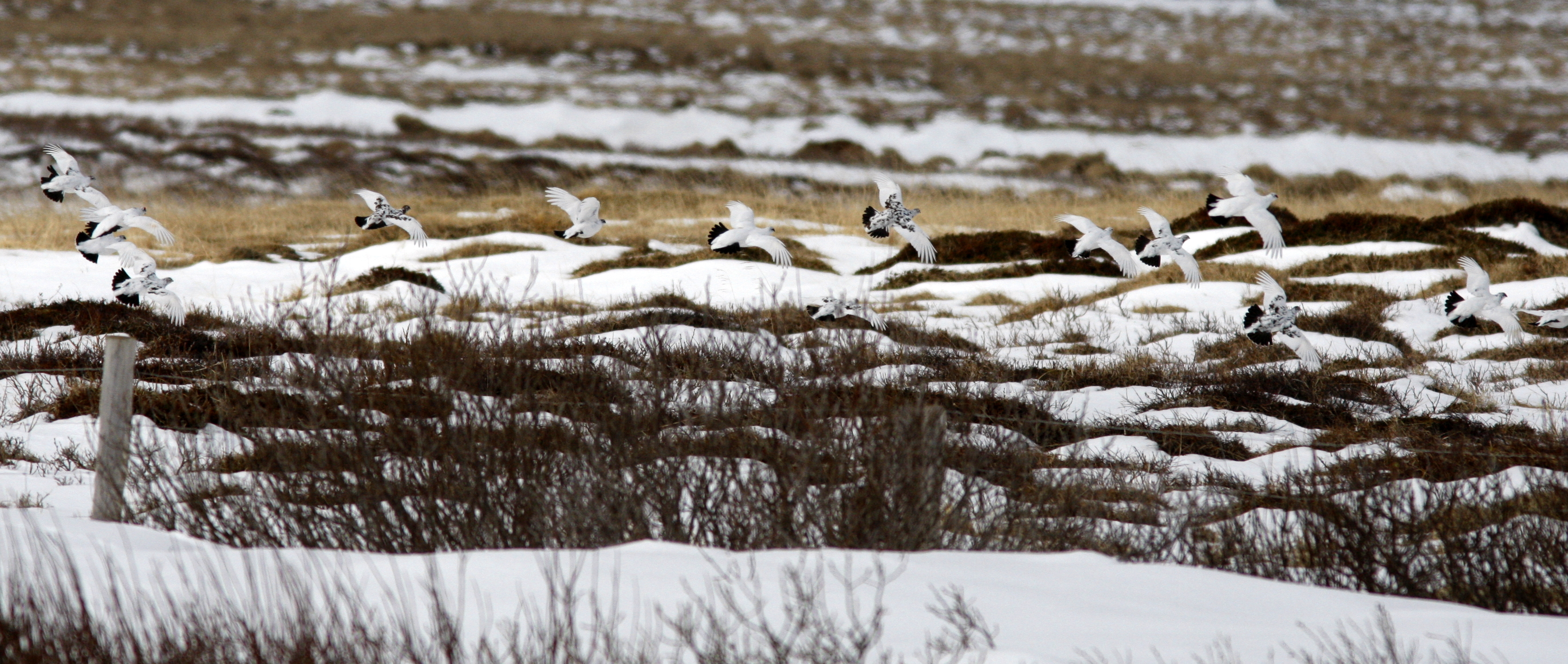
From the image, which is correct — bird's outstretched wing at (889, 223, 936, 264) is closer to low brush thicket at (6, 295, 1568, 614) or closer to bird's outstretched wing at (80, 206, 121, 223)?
low brush thicket at (6, 295, 1568, 614)

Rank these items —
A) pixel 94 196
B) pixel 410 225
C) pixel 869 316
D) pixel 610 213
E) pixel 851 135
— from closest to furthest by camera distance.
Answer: pixel 94 196 < pixel 410 225 < pixel 869 316 < pixel 610 213 < pixel 851 135

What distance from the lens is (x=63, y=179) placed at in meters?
6.39

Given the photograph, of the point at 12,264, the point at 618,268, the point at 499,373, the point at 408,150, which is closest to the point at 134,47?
the point at 408,150

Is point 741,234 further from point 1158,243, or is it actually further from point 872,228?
point 1158,243

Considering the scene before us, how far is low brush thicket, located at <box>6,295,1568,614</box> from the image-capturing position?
364 centimetres

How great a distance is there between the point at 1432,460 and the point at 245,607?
16.7ft

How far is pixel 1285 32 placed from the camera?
45.2 meters

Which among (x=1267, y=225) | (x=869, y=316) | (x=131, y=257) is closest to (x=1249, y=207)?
(x=1267, y=225)

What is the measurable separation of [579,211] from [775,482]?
353 cm

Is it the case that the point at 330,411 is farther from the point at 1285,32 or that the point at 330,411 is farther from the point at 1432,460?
the point at 1285,32

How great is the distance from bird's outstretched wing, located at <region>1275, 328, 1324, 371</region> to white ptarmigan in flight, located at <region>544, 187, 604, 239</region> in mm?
4094

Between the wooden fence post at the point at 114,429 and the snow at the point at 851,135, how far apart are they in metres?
21.3

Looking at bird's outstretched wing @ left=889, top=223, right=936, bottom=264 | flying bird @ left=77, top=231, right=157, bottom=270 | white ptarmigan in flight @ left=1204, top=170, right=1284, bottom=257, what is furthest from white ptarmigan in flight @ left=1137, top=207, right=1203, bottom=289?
flying bird @ left=77, top=231, right=157, bottom=270

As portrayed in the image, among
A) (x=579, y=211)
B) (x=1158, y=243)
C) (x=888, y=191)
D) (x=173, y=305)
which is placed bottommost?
(x=1158, y=243)
